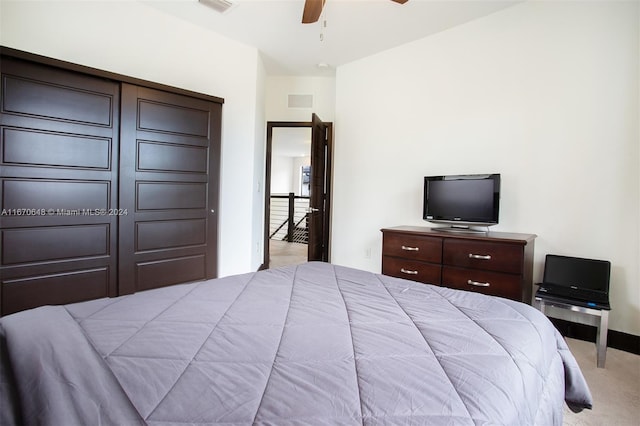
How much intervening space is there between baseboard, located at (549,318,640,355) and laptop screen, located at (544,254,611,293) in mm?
453

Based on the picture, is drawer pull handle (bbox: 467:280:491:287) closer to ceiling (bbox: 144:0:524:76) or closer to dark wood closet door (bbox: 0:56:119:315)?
ceiling (bbox: 144:0:524:76)

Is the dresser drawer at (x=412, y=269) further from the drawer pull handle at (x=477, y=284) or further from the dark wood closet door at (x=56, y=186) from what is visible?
the dark wood closet door at (x=56, y=186)

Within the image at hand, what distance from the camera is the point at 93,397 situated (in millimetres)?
Result: 604

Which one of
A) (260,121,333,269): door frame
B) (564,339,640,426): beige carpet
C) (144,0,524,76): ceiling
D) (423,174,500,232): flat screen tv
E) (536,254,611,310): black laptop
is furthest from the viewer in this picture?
(260,121,333,269): door frame

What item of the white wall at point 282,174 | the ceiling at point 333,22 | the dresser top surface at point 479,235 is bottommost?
the dresser top surface at point 479,235

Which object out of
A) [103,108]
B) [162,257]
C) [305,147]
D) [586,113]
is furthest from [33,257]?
[305,147]

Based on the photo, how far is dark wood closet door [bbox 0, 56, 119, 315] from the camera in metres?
2.11

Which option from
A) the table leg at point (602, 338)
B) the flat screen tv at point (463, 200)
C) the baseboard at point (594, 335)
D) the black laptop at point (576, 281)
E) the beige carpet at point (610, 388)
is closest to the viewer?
the beige carpet at point (610, 388)

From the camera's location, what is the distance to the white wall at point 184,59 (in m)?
2.41

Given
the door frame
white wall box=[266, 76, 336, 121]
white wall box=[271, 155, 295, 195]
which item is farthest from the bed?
white wall box=[271, 155, 295, 195]

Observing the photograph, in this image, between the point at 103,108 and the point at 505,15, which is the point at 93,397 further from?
the point at 505,15

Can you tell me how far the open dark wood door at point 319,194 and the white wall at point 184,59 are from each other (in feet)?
2.40

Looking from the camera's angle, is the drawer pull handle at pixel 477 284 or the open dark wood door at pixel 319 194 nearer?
the drawer pull handle at pixel 477 284

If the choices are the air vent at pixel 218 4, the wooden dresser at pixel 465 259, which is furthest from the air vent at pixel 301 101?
the wooden dresser at pixel 465 259
